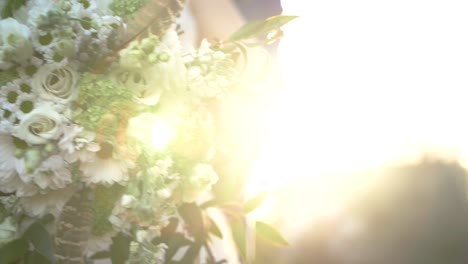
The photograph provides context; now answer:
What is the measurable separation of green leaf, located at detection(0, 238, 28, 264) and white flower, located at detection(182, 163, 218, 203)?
0.70 feet

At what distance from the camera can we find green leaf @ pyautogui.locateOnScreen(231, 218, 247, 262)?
2.97 feet

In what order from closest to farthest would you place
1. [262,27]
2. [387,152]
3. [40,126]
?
[40,126] < [262,27] < [387,152]

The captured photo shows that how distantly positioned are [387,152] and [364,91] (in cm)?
56

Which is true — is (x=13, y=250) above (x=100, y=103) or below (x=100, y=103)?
below

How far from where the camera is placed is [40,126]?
27.2 inches

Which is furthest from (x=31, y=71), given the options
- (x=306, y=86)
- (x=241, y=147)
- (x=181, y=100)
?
(x=306, y=86)

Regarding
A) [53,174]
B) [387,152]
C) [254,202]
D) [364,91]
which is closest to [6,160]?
[53,174]

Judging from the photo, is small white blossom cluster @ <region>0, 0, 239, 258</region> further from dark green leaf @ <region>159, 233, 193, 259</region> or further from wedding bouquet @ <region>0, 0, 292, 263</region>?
Result: dark green leaf @ <region>159, 233, 193, 259</region>

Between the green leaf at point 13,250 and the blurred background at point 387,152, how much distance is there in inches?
53.3

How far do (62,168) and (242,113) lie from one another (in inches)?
16.1

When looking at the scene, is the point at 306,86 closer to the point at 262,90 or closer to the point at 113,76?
the point at 262,90

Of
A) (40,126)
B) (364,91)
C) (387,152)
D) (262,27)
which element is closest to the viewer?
(40,126)

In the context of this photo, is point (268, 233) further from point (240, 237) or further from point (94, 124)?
point (94, 124)

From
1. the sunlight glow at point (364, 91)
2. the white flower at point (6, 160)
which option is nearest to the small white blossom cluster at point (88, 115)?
the white flower at point (6, 160)
